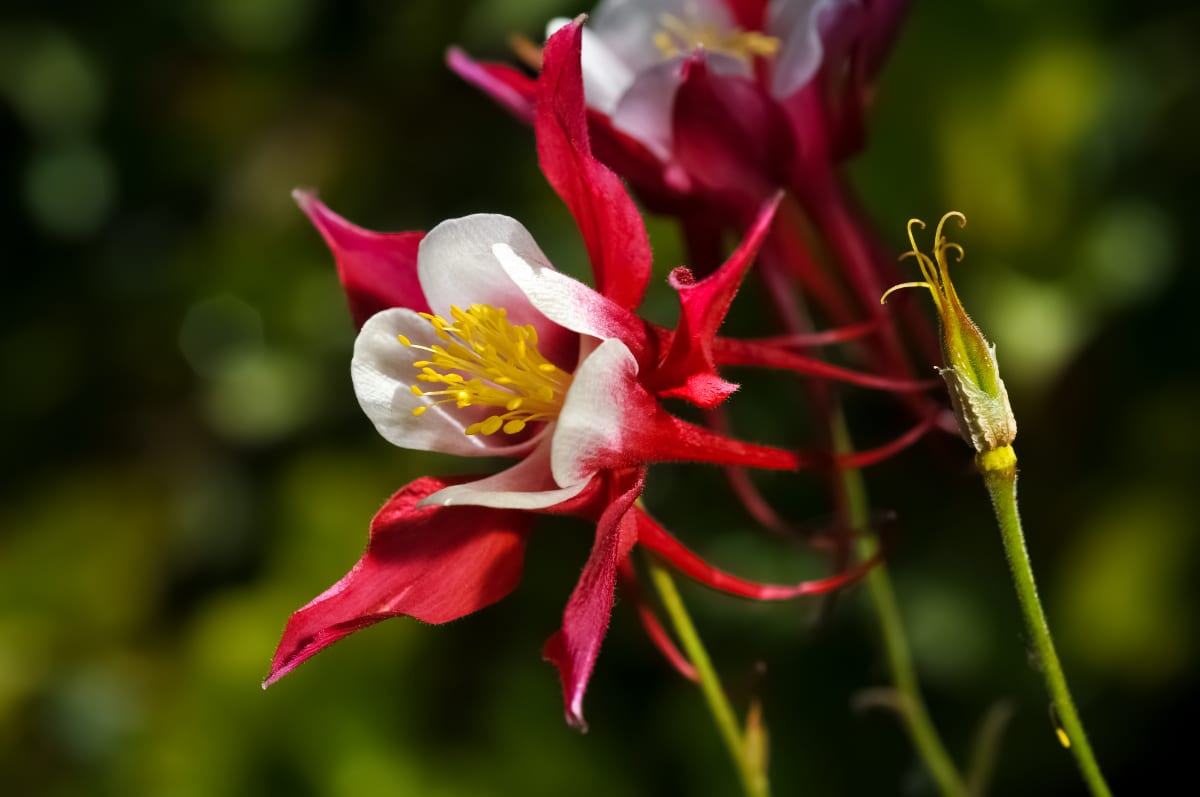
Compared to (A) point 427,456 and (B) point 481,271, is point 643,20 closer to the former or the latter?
(B) point 481,271

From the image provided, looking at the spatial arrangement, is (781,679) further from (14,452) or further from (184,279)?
(14,452)

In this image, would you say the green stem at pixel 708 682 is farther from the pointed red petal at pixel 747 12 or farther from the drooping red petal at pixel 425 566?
the pointed red petal at pixel 747 12

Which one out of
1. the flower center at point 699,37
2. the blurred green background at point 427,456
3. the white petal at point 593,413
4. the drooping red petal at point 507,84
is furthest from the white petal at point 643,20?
the blurred green background at point 427,456

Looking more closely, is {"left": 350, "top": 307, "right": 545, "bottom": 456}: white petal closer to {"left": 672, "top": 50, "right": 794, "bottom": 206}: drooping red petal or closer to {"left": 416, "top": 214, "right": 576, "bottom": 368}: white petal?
{"left": 416, "top": 214, "right": 576, "bottom": 368}: white petal

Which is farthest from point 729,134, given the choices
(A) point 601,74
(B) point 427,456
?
(B) point 427,456

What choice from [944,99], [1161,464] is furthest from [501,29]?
[1161,464]

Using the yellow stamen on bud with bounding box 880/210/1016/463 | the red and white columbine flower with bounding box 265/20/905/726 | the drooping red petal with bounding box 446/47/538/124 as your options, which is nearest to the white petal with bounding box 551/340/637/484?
the red and white columbine flower with bounding box 265/20/905/726

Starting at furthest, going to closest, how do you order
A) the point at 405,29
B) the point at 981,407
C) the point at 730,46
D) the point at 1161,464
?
the point at 405,29, the point at 1161,464, the point at 730,46, the point at 981,407
